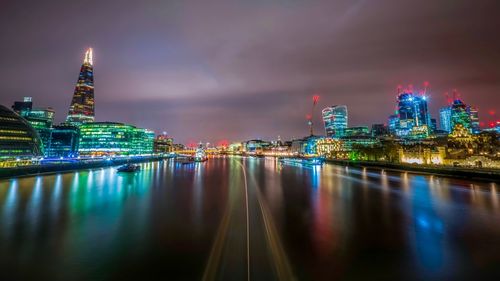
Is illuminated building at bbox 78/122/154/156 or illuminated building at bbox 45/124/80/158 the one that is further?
illuminated building at bbox 78/122/154/156

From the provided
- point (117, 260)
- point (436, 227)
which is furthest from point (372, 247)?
point (117, 260)

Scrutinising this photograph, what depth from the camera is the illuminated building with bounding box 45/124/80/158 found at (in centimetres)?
12388

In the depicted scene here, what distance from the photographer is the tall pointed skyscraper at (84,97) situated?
18588cm

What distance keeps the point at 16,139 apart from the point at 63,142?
7034 cm

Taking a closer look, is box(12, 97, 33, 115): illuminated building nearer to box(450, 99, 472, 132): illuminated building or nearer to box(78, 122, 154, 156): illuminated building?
box(78, 122, 154, 156): illuminated building

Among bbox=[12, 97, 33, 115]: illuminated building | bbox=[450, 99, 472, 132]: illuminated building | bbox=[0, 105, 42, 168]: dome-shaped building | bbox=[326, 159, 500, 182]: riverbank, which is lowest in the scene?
bbox=[326, 159, 500, 182]: riverbank

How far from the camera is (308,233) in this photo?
43.2 ft

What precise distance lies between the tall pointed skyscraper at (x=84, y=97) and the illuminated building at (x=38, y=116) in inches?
657

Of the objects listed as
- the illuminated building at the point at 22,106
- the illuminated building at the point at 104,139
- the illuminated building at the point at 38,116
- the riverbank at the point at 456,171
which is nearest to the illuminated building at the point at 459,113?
the riverbank at the point at 456,171

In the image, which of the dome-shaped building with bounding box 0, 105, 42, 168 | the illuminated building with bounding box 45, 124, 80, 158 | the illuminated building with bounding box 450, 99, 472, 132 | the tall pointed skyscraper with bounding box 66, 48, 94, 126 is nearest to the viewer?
the dome-shaped building with bounding box 0, 105, 42, 168

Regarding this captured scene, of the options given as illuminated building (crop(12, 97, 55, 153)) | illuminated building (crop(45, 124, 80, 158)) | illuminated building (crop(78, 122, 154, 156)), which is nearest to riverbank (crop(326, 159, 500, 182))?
illuminated building (crop(12, 97, 55, 153))

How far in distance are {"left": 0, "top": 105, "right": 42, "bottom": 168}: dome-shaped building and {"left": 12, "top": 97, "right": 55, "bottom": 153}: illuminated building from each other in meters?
19.9

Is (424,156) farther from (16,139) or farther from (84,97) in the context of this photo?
(84,97)

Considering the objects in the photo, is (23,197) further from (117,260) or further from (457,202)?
(457,202)
